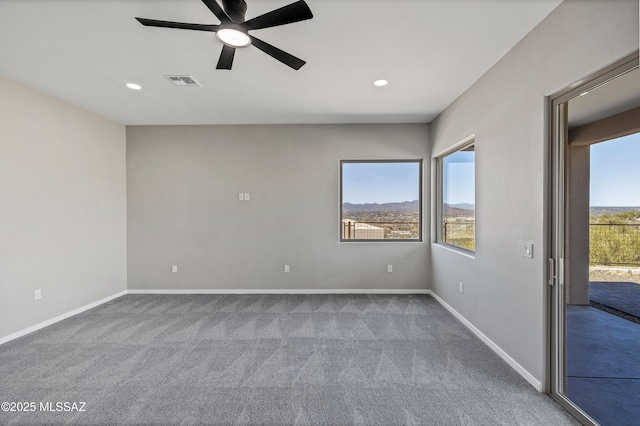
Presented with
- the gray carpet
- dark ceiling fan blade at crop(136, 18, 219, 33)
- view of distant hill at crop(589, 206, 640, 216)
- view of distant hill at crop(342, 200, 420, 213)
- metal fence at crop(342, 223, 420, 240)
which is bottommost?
the gray carpet

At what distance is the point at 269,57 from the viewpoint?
2391 millimetres

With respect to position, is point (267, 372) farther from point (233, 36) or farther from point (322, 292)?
point (233, 36)

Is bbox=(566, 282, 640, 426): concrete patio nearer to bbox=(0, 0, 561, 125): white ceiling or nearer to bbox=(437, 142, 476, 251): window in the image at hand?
bbox=(437, 142, 476, 251): window

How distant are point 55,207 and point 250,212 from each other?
2381mm

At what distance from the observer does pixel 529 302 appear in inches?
82.8

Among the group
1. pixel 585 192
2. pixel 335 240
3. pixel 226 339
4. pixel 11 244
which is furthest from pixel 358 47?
pixel 11 244

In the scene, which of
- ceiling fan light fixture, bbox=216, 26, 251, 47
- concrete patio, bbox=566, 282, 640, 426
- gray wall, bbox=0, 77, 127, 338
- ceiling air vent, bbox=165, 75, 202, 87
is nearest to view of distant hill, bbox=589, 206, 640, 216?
concrete patio, bbox=566, 282, 640, 426

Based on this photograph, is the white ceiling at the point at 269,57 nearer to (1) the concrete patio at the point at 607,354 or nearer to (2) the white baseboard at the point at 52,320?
(1) the concrete patio at the point at 607,354

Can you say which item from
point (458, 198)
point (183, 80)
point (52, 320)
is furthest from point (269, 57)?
point (52, 320)

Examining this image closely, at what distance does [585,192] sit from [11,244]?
5167 millimetres

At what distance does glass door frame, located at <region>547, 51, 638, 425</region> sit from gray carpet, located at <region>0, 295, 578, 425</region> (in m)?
0.19

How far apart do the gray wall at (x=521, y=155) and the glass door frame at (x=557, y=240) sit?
0.05m

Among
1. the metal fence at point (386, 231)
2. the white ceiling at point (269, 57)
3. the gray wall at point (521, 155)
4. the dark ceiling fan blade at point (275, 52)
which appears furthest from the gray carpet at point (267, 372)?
the white ceiling at point (269, 57)

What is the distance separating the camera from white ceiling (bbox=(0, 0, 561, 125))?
72.2 inches
